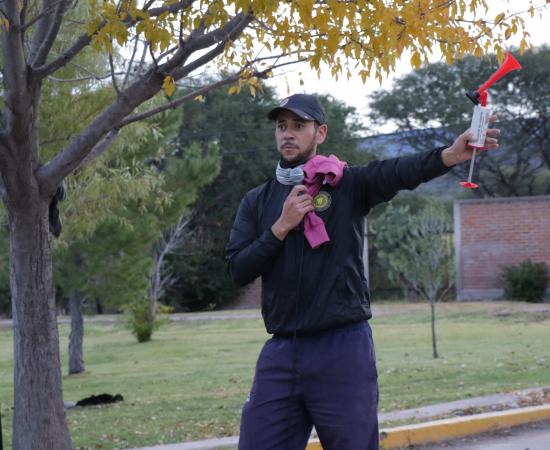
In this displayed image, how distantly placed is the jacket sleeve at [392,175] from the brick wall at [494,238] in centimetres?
2775

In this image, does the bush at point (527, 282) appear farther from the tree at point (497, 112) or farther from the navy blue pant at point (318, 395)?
the navy blue pant at point (318, 395)

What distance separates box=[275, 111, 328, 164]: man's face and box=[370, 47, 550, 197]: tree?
1553 inches

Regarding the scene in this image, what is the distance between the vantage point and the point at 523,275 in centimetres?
3017

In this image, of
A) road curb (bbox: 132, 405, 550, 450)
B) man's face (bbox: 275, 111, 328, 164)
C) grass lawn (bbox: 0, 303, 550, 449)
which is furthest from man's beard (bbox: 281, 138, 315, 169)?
grass lawn (bbox: 0, 303, 550, 449)

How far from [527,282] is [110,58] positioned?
25022mm

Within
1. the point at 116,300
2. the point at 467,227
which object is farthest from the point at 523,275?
the point at 116,300

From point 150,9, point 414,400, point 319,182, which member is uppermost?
point 150,9

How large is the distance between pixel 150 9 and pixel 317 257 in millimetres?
3435

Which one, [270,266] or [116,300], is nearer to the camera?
[270,266]

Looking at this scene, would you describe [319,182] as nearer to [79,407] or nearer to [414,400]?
[414,400]

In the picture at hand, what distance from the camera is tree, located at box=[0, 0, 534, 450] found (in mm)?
6547

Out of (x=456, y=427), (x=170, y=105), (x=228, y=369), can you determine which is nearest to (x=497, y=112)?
(x=228, y=369)

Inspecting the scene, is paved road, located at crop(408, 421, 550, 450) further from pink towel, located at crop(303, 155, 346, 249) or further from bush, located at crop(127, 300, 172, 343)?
bush, located at crop(127, 300, 172, 343)

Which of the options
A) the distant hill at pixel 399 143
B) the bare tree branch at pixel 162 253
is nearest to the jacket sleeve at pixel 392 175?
the bare tree branch at pixel 162 253
